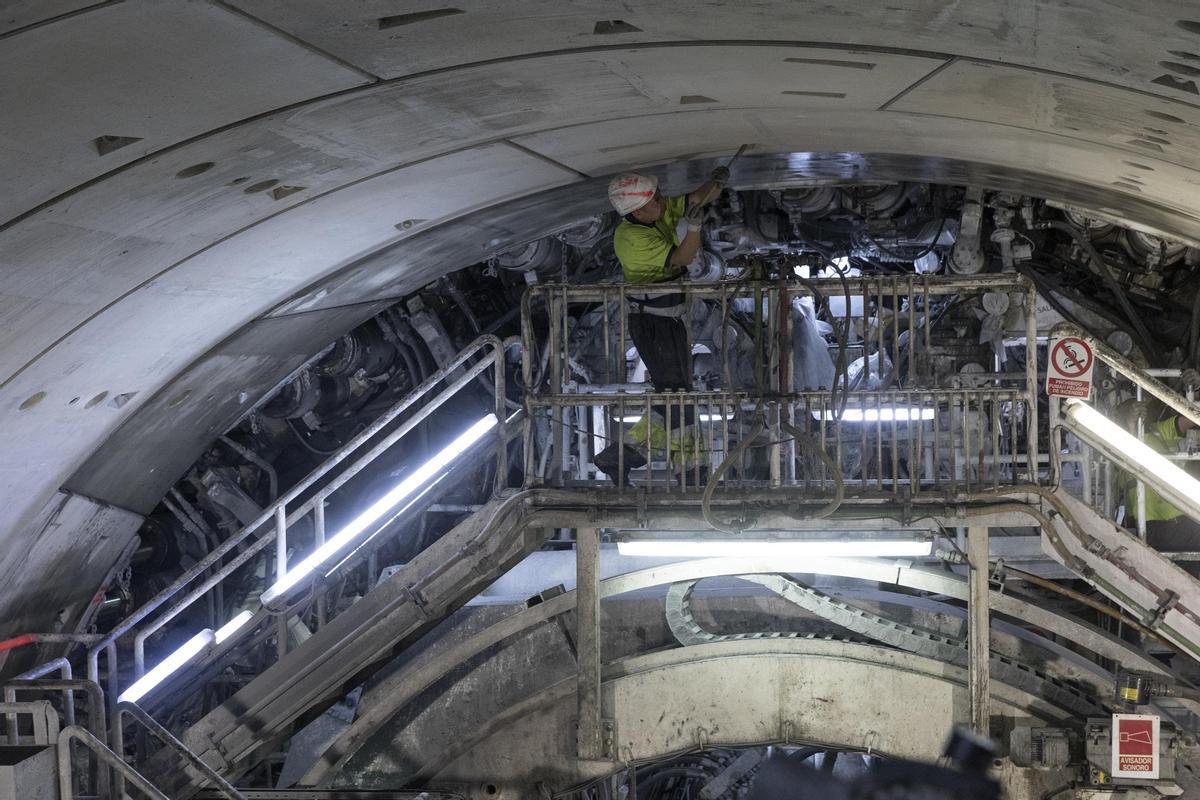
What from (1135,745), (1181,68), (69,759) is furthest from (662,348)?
(69,759)

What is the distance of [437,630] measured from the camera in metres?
8.02

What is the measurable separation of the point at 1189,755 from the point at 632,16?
5465mm

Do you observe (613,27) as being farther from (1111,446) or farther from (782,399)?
(1111,446)

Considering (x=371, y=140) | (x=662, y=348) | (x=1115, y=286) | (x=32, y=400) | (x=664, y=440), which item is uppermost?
(x=1115, y=286)

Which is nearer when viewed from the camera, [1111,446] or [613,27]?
[613,27]

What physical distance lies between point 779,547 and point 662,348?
1.31 m

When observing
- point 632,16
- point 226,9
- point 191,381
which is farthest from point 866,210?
point 226,9

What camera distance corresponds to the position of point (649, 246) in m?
6.82

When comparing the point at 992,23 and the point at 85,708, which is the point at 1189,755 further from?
the point at 85,708

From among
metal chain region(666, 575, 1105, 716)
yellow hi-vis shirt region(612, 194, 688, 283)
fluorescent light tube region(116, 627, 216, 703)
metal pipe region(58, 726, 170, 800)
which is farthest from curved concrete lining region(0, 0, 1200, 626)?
metal chain region(666, 575, 1105, 716)

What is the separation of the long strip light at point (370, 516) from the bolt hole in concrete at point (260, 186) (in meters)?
2.43

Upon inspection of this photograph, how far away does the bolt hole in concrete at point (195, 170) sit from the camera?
15.9ft

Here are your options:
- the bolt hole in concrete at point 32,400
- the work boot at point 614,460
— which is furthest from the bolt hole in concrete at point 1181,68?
the bolt hole in concrete at point 32,400

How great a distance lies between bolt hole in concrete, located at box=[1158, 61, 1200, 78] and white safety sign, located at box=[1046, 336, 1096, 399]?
247 cm
